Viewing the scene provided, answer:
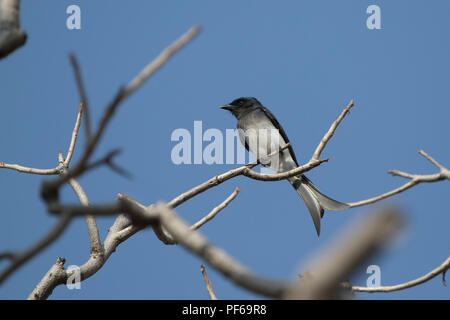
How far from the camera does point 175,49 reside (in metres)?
1.62

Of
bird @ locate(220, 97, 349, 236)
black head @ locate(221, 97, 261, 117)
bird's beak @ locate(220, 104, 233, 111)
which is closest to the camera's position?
bird @ locate(220, 97, 349, 236)

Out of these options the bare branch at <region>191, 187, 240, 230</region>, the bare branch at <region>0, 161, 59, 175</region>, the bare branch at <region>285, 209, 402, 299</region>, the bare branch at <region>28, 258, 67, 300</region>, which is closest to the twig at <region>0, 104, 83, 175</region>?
the bare branch at <region>0, 161, 59, 175</region>

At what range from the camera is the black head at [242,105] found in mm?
9742

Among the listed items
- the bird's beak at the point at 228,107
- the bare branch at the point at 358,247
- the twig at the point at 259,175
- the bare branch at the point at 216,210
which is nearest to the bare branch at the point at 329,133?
the twig at the point at 259,175

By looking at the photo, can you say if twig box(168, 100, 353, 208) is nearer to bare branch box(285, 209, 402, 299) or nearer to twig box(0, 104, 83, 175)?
twig box(0, 104, 83, 175)

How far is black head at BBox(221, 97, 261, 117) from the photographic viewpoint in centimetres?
974

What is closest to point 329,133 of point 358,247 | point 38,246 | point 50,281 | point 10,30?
point 50,281

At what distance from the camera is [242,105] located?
32.4ft
